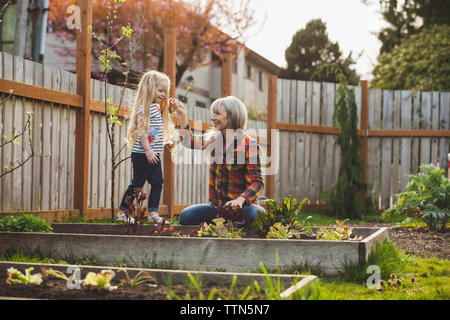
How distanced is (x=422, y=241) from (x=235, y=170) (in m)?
2.14

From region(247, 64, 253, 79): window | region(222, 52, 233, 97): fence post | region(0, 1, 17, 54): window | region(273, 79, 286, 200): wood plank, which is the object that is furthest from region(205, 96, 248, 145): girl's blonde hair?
region(247, 64, 253, 79): window

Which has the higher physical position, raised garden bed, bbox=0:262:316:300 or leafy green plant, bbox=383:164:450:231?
leafy green plant, bbox=383:164:450:231

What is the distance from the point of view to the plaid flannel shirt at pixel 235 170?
4336mm

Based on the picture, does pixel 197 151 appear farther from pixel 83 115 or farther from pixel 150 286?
pixel 150 286

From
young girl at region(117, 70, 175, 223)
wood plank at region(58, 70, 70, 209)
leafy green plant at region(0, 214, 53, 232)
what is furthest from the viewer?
wood plank at region(58, 70, 70, 209)

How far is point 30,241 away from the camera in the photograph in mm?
3484

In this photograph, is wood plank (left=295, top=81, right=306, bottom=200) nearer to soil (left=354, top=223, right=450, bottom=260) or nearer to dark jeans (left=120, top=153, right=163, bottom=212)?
soil (left=354, top=223, right=450, bottom=260)

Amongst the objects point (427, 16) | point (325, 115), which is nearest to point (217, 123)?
point (325, 115)

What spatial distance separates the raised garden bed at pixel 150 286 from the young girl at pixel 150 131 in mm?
2282

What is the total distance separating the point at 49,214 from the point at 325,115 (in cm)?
581

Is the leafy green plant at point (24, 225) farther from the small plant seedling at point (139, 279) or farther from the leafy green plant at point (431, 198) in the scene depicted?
the leafy green plant at point (431, 198)

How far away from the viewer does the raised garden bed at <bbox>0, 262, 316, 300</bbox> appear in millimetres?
2365

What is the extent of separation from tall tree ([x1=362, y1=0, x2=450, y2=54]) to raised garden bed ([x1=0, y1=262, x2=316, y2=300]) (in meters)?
18.3

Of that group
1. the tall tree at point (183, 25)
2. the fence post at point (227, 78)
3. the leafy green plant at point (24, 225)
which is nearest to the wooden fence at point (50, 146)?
the leafy green plant at point (24, 225)
